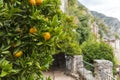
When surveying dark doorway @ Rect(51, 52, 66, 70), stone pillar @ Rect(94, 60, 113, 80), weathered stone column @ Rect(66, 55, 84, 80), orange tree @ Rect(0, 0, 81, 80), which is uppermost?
orange tree @ Rect(0, 0, 81, 80)

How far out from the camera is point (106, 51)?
17.9 meters

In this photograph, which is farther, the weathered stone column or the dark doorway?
the dark doorway

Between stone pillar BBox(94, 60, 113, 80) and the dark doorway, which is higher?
stone pillar BBox(94, 60, 113, 80)

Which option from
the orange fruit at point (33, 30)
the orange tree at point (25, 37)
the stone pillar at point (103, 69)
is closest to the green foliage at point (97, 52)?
the stone pillar at point (103, 69)

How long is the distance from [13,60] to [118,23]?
9362 centimetres

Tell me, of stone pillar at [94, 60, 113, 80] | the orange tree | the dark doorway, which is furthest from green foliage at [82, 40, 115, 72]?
the orange tree

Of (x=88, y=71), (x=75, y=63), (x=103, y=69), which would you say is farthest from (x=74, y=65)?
(x=103, y=69)

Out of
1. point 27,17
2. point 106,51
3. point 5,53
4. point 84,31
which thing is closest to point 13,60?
point 5,53

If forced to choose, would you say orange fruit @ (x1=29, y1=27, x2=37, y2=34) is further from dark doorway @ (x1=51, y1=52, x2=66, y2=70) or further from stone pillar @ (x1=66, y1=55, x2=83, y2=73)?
dark doorway @ (x1=51, y1=52, x2=66, y2=70)

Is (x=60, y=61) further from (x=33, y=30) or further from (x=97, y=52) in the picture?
(x=33, y=30)

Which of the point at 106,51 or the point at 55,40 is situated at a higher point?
the point at 55,40

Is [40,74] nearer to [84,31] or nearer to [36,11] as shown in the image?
[36,11]

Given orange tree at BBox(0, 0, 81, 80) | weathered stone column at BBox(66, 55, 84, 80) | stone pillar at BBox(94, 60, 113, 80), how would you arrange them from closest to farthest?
orange tree at BBox(0, 0, 81, 80) → stone pillar at BBox(94, 60, 113, 80) → weathered stone column at BBox(66, 55, 84, 80)

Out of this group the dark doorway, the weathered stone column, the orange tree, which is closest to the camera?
the orange tree
